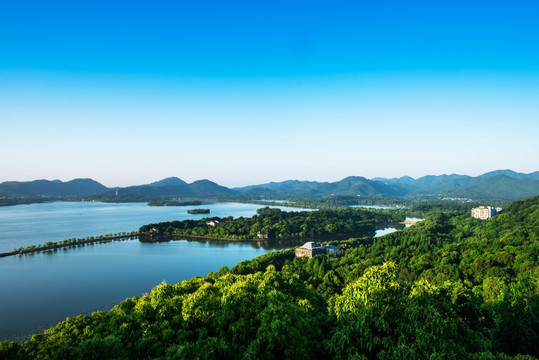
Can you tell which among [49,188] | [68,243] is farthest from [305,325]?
[49,188]

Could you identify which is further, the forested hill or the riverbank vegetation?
the forested hill

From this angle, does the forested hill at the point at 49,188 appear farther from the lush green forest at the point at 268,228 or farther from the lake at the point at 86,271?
the lush green forest at the point at 268,228

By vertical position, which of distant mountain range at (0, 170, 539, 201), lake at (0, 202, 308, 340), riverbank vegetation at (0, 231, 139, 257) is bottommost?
lake at (0, 202, 308, 340)

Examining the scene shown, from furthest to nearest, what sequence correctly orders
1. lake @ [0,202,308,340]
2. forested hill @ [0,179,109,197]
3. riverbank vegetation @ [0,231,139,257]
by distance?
forested hill @ [0,179,109,197]
riverbank vegetation @ [0,231,139,257]
lake @ [0,202,308,340]

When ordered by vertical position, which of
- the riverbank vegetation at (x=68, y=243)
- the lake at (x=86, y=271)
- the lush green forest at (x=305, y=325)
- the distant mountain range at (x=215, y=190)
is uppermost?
the distant mountain range at (x=215, y=190)

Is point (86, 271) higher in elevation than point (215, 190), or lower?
lower

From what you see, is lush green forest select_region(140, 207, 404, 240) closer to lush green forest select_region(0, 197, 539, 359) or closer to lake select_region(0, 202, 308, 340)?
lake select_region(0, 202, 308, 340)

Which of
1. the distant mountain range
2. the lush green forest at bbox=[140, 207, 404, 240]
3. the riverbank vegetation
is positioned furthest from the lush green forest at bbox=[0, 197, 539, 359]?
the distant mountain range

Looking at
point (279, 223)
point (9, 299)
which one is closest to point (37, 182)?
point (279, 223)

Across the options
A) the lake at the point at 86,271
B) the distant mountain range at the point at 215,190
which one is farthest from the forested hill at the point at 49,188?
the lake at the point at 86,271

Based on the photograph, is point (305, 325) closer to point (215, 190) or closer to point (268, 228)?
point (268, 228)

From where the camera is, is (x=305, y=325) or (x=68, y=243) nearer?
(x=305, y=325)
